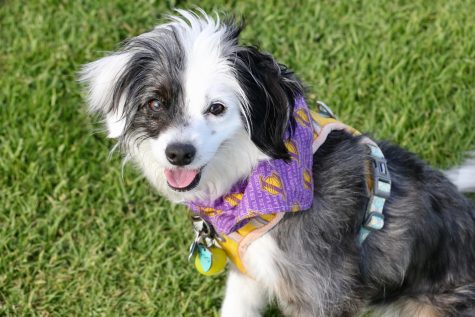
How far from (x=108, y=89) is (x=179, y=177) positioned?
45 centimetres

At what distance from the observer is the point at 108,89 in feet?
8.77

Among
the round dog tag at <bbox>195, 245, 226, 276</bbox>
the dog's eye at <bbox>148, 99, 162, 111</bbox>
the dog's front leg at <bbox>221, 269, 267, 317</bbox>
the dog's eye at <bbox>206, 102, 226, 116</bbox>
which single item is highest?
the dog's eye at <bbox>206, 102, 226, 116</bbox>

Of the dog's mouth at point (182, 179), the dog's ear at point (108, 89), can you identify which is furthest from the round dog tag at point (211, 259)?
the dog's ear at point (108, 89)

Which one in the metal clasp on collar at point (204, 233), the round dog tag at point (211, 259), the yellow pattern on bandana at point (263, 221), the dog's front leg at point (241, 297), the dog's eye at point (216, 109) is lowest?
the dog's front leg at point (241, 297)

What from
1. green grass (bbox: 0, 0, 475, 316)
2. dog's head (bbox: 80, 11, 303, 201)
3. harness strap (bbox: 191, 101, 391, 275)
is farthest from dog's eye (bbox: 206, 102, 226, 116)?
green grass (bbox: 0, 0, 475, 316)

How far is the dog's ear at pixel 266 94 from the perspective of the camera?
2520 mm

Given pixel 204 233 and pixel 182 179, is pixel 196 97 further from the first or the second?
pixel 204 233

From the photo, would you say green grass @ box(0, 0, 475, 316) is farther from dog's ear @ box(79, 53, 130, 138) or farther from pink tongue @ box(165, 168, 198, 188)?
pink tongue @ box(165, 168, 198, 188)

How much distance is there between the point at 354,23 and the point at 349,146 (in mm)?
2227

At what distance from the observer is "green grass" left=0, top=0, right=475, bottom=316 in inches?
145

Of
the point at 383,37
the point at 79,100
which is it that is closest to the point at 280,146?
the point at 79,100

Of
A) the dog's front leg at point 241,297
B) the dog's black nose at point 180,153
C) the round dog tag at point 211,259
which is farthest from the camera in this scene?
the dog's front leg at point 241,297

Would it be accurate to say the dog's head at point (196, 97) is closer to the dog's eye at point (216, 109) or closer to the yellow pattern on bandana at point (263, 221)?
the dog's eye at point (216, 109)

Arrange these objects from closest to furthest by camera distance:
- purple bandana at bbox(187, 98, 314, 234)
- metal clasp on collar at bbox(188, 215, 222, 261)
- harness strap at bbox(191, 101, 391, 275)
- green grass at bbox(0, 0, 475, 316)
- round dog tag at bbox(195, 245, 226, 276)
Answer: purple bandana at bbox(187, 98, 314, 234)
harness strap at bbox(191, 101, 391, 275)
metal clasp on collar at bbox(188, 215, 222, 261)
round dog tag at bbox(195, 245, 226, 276)
green grass at bbox(0, 0, 475, 316)
